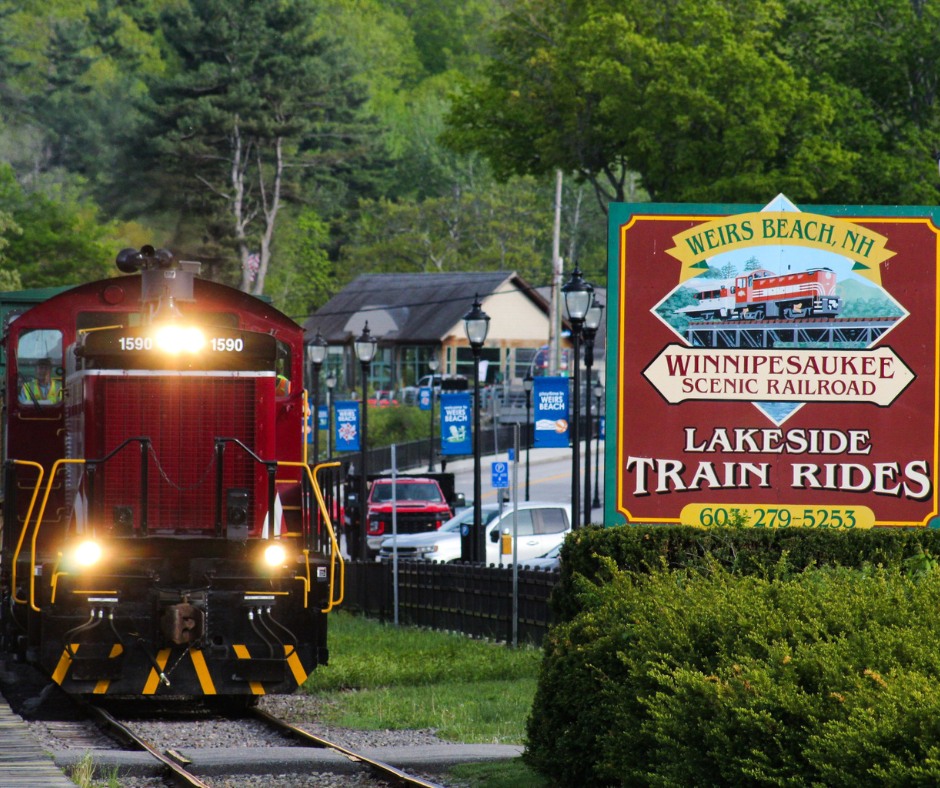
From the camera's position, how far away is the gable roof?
7819 centimetres

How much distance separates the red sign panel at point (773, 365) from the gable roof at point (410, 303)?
211 ft

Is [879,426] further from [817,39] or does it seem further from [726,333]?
[817,39]

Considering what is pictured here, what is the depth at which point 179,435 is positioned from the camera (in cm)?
1379

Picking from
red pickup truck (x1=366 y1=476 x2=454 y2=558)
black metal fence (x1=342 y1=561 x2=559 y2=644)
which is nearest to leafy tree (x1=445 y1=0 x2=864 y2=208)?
red pickup truck (x1=366 y1=476 x2=454 y2=558)

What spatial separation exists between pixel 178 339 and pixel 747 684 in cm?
792

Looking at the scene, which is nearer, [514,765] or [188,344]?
[514,765]

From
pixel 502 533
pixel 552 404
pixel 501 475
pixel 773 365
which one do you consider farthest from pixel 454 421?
pixel 773 365

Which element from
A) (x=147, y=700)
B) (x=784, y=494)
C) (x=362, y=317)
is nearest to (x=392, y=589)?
(x=147, y=700)

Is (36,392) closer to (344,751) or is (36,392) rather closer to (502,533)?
(344,751)

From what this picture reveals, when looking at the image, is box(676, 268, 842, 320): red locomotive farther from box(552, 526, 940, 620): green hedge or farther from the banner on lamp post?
the banner on lamp post

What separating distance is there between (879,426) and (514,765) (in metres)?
3.73

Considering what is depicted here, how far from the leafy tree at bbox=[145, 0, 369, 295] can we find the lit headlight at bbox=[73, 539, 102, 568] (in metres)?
60.8

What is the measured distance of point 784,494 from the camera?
11.5 m

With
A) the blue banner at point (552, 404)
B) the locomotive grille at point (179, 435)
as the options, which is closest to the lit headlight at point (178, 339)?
the locomotive grille at point (179, 435)
